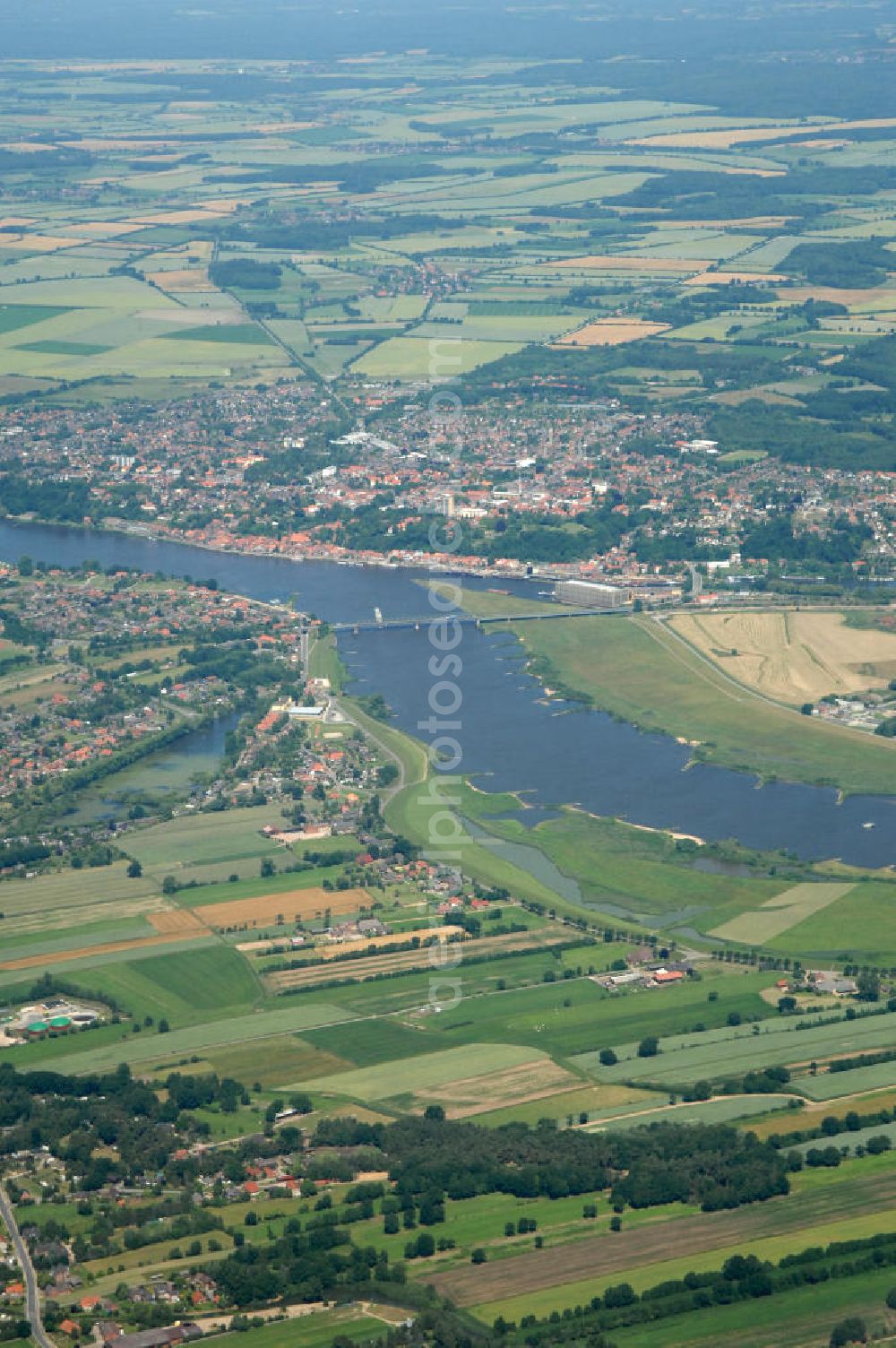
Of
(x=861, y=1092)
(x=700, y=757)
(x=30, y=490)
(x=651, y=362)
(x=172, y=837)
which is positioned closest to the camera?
(x=861, y=1092)

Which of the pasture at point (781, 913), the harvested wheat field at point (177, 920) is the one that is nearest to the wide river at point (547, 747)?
the pasture at point (781, 913)

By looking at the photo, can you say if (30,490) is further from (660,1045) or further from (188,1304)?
(188,1304)

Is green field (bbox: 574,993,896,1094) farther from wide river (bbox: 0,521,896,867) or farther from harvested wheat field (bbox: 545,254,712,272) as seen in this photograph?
harvested wheat field (bbox: 545,254,712,272)

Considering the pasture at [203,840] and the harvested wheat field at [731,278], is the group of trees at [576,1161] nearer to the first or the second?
the pasture at [203,840]

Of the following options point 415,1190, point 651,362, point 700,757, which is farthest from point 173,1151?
point 651,362

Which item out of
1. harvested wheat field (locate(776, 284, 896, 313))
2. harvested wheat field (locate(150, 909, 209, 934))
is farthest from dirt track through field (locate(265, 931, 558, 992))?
harvested wheat field (locate(776, 284, 896, 313))

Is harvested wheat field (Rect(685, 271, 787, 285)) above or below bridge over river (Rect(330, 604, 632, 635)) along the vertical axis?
above
